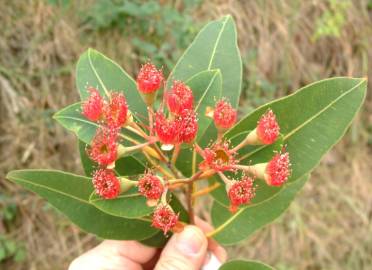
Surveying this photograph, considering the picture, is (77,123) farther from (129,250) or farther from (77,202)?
(129,250)

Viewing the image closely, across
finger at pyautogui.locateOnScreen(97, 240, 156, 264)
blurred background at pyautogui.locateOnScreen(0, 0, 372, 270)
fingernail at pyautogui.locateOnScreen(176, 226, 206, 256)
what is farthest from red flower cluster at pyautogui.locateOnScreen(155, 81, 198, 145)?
blurred background at pyautogui.locateOnScreen(0, 0, 372, 270)

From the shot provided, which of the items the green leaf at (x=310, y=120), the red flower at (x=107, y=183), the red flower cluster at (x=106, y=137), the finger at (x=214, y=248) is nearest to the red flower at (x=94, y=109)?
the red flower cluster at (x=106, y=137)

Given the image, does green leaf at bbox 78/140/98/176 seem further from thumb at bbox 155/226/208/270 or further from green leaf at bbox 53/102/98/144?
thumb at bbox 155/226/208/270

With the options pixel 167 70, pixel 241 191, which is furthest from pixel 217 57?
pixel 167 70

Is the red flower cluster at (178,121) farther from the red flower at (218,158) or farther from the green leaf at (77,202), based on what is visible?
the green leaf at (77,202)

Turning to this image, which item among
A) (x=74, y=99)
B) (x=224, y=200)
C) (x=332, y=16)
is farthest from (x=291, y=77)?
(x=224, y=200)

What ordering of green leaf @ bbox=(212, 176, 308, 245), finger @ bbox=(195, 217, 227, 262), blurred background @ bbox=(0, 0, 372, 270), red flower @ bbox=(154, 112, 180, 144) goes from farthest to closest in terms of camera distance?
blurred background @ bbox=(0, 0, 372, 270) < finger @ bbox=(195, 217, 227, 262) < green leaf @ bbox=(212, 176, 308, 245) < red flower @ bbox=(154, 112, 180, 144)

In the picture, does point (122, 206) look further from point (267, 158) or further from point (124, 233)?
point (267, 158)
